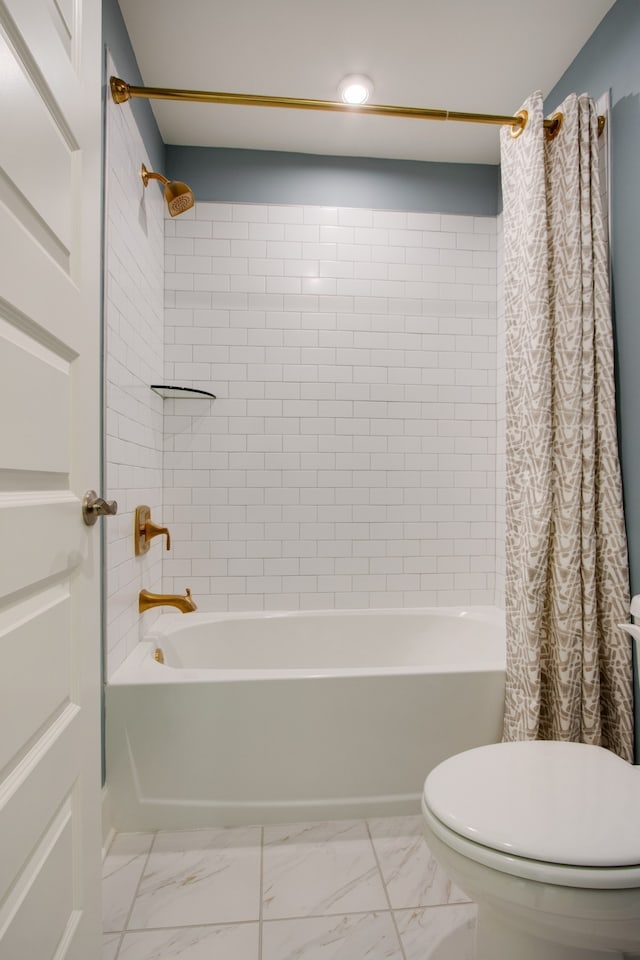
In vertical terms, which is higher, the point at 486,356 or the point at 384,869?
the point at 486,356

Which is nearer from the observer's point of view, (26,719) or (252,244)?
(26,719)

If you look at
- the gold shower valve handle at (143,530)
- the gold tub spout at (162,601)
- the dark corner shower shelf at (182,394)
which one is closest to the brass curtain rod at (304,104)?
the dark corner shower shelf at (182,394)

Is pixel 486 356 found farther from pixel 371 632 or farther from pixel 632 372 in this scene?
pixel 371 632

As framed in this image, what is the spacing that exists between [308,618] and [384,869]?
3.40ft

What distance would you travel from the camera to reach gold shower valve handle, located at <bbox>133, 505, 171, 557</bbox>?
1.98 m

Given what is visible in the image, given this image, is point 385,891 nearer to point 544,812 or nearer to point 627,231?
point 544,812

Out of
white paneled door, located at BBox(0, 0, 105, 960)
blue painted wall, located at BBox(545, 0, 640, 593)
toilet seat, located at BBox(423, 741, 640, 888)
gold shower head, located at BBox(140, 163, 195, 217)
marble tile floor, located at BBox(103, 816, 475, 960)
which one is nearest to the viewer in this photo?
white paneled door, located at BBox(0, 0, 105, 960)

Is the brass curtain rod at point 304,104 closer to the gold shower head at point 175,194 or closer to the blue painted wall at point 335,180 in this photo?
the gold shower head at point 175,194

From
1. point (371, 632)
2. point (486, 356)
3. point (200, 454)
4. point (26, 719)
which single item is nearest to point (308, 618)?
point (371, 632)

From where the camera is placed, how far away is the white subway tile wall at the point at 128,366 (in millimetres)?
1680

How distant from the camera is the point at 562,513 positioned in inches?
64.9

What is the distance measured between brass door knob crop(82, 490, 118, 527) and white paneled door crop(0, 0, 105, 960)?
0.06 ft

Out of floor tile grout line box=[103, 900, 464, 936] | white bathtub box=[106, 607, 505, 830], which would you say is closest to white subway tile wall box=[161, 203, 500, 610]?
white bathtub box=[106, 607, 505, 830]

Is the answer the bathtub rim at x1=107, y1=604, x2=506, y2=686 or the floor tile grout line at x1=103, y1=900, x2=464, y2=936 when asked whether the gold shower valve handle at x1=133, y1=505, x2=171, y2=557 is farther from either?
the floor tile grout line at x1=103, y1=900, x2=464, y2=936
